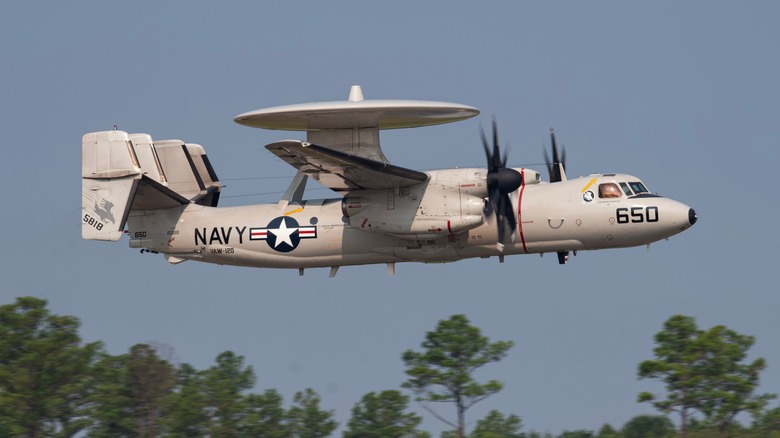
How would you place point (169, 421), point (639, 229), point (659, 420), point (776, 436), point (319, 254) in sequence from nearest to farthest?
1. point (639, 229)
2. point (319, 254)
3. point (776, 436)
4. point (169, 421)
5. point (659, 420)

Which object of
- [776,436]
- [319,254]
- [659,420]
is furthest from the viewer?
[659,420]

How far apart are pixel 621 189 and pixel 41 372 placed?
26.4 meters

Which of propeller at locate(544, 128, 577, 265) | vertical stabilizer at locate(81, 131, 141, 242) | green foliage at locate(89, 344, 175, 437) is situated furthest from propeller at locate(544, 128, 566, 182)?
green foliage at locate(89, 344, 175, 437)

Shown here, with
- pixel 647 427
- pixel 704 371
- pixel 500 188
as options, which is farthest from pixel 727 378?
pixel 500 188

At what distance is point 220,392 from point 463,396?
9.34m

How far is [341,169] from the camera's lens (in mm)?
24500

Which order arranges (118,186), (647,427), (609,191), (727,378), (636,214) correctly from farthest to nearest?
(647,427) → (727,378) → (118,186) → (609,191) → (636,214)

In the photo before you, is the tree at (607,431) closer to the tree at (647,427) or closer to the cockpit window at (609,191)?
the tree at (647,427)

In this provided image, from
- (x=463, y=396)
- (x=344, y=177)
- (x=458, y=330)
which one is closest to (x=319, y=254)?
(x=344, y=177)

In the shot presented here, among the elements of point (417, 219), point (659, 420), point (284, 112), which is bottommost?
point (659, 420)

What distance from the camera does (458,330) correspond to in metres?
41.5

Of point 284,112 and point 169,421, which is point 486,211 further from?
point 169,421

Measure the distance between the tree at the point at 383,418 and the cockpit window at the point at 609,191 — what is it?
15.9m

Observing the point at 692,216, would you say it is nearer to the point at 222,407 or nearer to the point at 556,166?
the point at 556,166
